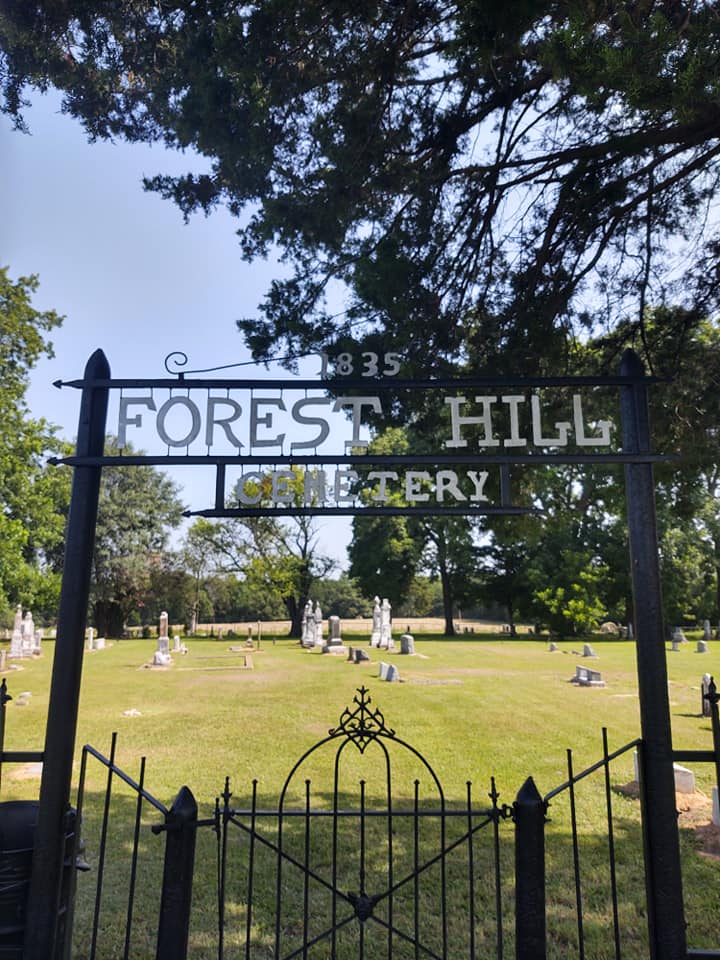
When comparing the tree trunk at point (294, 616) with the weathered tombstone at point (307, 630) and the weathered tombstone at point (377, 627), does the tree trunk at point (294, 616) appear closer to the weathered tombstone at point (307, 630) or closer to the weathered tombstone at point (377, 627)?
the weathered tombstone at point (307, 630)

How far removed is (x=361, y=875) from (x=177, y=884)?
965 millimetres

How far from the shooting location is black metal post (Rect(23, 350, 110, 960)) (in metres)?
3.03

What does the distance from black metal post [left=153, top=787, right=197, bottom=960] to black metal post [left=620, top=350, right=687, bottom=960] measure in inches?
88.4

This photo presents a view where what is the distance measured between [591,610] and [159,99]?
3497 cm

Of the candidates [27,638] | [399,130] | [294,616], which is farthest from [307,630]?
[399,130]

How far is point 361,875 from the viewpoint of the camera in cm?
330

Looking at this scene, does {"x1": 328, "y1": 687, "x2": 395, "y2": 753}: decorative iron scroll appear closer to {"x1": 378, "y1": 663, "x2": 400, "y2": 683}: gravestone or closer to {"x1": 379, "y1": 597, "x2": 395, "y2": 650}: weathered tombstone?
{"x1": 378, "y1": 663, "x2": 400, "y2": 683}: gravestone

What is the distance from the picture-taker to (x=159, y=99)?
5.57 m

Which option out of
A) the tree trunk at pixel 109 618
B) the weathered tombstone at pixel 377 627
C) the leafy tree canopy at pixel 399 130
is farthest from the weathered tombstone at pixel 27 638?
the leafy tree canopy at pixel 399 130

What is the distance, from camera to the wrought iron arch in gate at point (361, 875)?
11.3 ft

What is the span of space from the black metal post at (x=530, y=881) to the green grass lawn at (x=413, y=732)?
212 cm

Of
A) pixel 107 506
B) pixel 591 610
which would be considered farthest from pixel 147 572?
pixel 591 610

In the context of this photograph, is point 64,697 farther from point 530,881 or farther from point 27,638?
point 27,638

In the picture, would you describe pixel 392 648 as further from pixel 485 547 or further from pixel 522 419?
pixel 522 419
